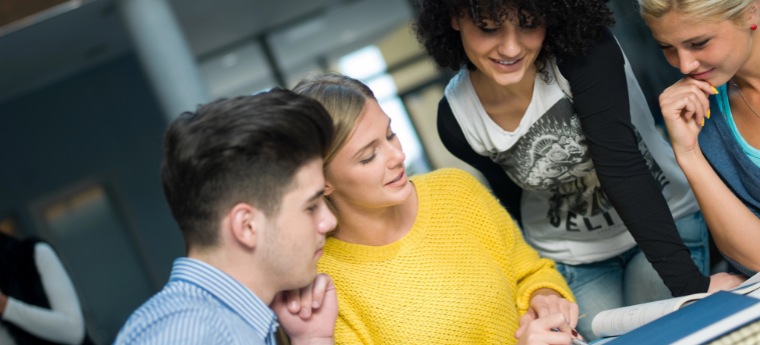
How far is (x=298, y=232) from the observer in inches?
57.5

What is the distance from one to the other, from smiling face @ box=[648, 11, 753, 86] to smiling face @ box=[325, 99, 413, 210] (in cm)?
66

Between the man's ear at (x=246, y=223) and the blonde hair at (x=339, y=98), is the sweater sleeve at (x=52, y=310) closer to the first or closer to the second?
the blonde hair at (x=339, y=98)

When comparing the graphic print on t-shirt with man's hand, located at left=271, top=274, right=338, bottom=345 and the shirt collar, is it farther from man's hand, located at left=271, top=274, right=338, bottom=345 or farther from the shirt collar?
the shirt collar

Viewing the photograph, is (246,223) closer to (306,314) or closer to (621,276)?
(306,314)

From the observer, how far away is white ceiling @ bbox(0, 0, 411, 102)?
855 cm

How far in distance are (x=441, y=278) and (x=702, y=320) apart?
2.30 feet

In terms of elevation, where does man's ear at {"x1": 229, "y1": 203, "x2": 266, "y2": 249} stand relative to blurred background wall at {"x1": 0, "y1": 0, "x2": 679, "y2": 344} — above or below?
above

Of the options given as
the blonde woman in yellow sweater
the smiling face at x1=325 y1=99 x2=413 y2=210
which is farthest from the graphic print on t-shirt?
the smiling face at x1=325 y1=99 x2=413 y2=210

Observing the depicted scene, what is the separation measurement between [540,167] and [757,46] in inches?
22.4

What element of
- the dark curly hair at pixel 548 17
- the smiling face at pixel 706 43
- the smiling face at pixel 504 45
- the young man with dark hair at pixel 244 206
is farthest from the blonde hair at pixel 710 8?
the young man with dark hair at pixel 244 206

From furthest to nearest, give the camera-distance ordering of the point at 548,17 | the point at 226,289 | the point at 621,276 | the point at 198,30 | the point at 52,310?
the point at 198,30 → the point at 52,310 → the point at 621,276 → the point at 548,17 → the point at 226,289

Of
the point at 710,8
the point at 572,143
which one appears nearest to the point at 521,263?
the point at 572,143

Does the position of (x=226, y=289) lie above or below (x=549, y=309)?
above

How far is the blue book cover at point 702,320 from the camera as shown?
1.26 m
